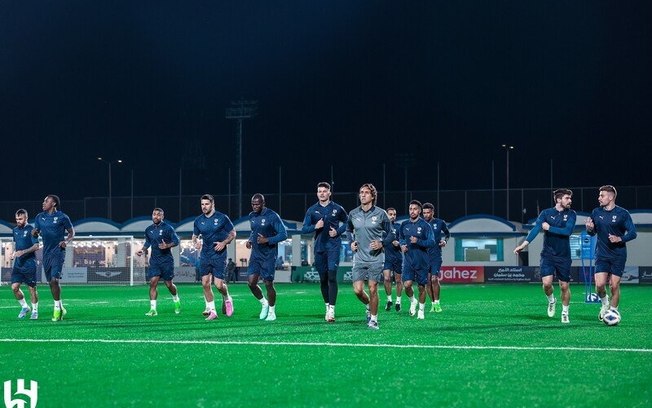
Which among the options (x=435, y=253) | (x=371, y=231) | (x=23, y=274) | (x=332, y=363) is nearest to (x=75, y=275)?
(x=23, y=274)

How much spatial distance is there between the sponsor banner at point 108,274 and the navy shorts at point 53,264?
3504 centimetres

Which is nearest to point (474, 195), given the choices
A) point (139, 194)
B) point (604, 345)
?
point (139, 194)

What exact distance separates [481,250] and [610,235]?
140 feet

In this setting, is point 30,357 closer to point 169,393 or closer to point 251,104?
point 169,393

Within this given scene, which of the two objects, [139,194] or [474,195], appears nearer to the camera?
[474,195]

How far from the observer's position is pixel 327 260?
16.0 meters

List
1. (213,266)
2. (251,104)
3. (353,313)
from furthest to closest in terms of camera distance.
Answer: (251,104) < (353,313) < (213,266)

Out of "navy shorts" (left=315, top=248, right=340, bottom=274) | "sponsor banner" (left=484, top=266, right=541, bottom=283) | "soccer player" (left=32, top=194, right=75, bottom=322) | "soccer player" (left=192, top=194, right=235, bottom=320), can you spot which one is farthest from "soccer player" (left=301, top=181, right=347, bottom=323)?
"sponsor banner" (left=484, top=266, right=541, bottom=283)

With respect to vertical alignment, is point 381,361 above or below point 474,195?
below

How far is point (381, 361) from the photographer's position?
9289 mm

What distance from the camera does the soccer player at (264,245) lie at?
16625 millimetres

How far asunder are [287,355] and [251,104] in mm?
55904

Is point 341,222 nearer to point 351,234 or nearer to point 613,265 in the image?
point 351,234

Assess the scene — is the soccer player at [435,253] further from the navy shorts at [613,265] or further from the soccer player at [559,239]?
the navy shorts at [613,265]
